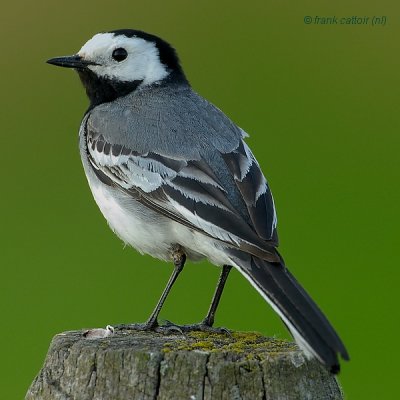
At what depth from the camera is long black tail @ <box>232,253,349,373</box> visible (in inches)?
172

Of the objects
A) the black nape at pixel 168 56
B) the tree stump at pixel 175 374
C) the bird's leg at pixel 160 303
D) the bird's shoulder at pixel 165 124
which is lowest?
the bird's leg at pixel 160 303

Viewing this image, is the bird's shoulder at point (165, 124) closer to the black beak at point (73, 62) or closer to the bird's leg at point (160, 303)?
the black beak at point (73, 62)

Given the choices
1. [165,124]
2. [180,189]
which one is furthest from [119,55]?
[180,189]

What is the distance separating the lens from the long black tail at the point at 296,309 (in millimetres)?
4363

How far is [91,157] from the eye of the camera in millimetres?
6723

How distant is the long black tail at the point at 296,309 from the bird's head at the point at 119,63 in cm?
240

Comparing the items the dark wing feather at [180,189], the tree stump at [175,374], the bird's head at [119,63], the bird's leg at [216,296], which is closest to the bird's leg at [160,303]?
the bird's leg at [216,296]

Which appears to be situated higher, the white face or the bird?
the white face

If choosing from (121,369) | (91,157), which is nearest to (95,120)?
(91,157)

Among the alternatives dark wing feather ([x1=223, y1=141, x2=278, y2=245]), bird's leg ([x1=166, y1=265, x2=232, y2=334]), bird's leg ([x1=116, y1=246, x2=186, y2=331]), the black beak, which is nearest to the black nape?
the black beak

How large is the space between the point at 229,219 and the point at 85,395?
1.47 meters

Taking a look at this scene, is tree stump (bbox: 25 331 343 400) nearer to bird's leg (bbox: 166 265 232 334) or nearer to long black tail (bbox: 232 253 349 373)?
long black tail (bbox: 232 253 349 373)

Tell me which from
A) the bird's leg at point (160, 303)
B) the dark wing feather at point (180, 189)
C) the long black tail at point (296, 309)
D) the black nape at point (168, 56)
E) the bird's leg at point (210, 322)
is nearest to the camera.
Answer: the long black tail at point (296, 309)

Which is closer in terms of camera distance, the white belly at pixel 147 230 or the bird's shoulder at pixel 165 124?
the white belly at pixel 147 230
